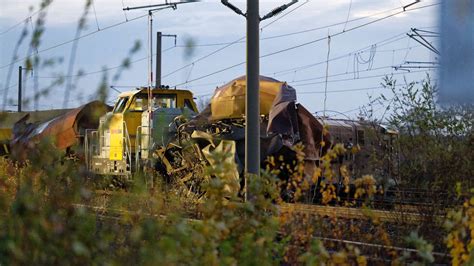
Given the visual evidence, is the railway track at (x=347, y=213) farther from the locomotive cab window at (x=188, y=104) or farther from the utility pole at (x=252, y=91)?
the locomotive cab window at (x=188, y=104)

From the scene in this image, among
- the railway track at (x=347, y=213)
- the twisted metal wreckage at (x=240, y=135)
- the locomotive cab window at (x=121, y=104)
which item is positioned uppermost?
the locomotive cab window at (x=121, y=104)

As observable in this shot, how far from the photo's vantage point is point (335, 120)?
67.2 ft

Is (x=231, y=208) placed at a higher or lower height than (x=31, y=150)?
lower

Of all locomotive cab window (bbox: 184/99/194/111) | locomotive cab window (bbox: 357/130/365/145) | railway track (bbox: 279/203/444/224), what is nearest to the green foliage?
railway track (bbox: 279/203/444/224)

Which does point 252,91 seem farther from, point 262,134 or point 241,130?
point 262,134

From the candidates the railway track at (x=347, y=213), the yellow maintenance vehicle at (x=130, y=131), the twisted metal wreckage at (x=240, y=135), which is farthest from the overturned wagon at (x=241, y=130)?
the railway track at (x=347, y=213)

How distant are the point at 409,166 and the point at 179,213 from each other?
7422 millimetres

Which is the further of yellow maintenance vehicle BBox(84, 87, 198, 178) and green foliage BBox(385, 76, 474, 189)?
yellow maintenance vehicle BBox(84, 87, 198, 178)

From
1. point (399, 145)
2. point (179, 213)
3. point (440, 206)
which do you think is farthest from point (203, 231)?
point (399, 145)

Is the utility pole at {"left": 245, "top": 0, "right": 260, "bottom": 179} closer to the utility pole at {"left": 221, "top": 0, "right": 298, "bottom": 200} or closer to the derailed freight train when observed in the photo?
the utility pole at {"left": 221, "top": 0, "right": 298, "bottom": 200}

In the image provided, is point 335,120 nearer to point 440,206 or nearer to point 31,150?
point 440,206

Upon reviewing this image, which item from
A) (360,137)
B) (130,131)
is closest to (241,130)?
(360,137)

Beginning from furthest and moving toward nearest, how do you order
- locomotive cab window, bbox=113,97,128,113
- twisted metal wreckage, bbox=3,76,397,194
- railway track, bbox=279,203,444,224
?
locomotive cab window, bbox=113,97,128,113 < twisted metal wreckage, bbox=3,76,397,194 < railway track, bbox=279,203,444,224

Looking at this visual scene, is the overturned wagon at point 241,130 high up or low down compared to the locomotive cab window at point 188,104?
down
